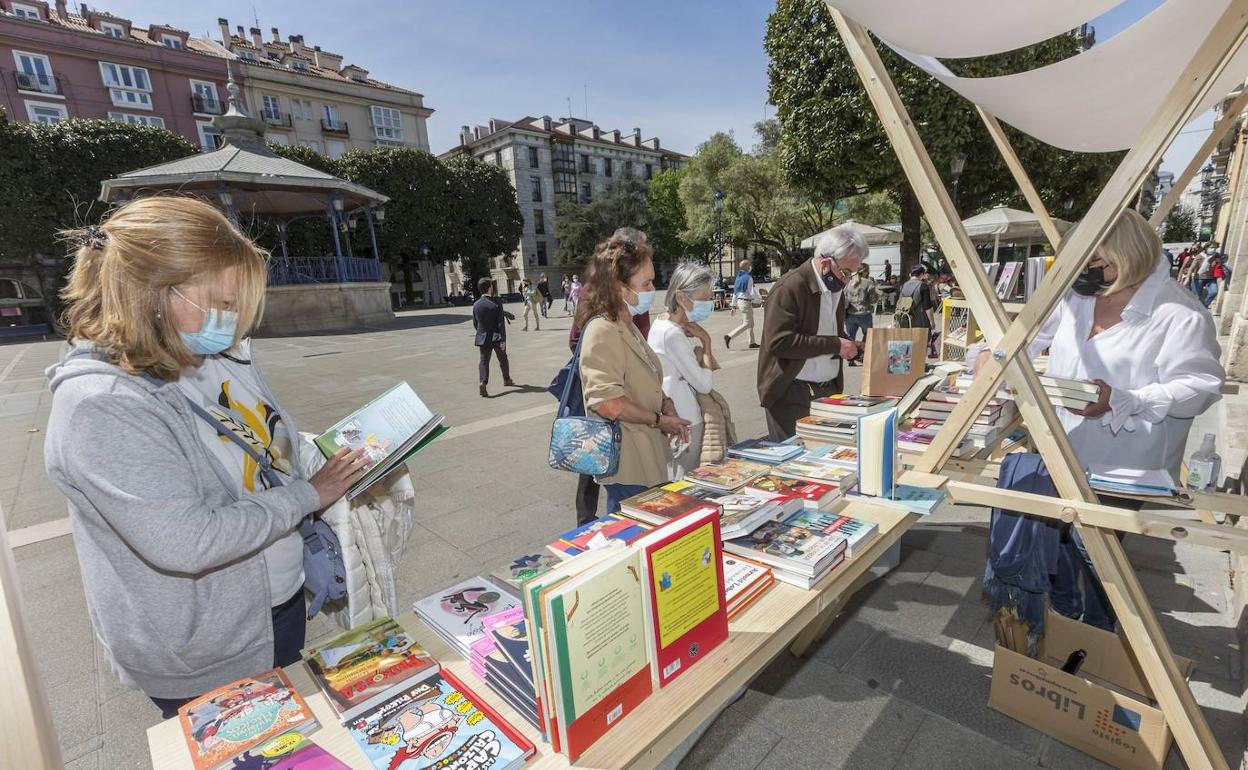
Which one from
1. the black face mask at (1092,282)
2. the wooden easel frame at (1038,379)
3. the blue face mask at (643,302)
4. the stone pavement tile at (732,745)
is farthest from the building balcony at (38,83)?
the black face mask at (1092,282)

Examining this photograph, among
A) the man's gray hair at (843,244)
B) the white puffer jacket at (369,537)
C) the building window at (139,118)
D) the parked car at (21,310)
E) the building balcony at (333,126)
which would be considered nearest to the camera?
the white puffer jacket at (369,537)

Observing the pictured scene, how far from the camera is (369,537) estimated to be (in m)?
1.88

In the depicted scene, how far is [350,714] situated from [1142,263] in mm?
3038

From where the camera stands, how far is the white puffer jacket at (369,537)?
182cm

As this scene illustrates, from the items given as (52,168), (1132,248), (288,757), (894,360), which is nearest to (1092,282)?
(1132,248)

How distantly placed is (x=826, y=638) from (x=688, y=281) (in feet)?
6.73

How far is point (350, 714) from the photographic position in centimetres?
124

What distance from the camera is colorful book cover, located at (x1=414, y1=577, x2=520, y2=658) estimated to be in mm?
1481

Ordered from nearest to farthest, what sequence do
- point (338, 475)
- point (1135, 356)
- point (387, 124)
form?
point (338, 475) → point (1135, 356) → point (387, 124)

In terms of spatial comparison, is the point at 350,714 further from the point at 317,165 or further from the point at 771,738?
the point at 317,165

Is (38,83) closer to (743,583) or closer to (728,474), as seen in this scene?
(728,474)

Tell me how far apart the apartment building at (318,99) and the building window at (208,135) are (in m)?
2.75

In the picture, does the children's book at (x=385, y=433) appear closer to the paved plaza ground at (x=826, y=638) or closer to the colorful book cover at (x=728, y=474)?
the paved plaza ground at (x=826, y=638)

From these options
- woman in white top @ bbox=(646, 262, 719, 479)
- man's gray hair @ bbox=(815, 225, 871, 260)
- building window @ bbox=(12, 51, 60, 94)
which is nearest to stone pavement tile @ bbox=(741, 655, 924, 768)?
woman in white top @ bbox=(646, 262, 719, 479)
